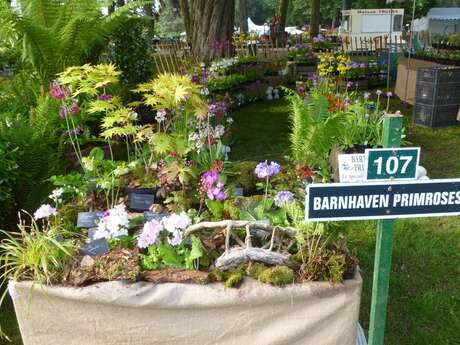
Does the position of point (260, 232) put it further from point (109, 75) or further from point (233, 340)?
point (109, 75)

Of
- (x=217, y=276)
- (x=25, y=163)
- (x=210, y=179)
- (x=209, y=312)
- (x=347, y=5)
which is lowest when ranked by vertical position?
(x=209, y=312)

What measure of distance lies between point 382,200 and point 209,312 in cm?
79

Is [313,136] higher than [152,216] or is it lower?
higher

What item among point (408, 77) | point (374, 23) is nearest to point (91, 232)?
point (408, 77)

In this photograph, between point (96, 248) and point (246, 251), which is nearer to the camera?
point (246, 251)

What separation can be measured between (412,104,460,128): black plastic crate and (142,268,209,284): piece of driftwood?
5.46 meters

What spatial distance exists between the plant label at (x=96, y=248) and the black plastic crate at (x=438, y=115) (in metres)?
5.51

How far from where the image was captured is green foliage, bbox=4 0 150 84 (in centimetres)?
437

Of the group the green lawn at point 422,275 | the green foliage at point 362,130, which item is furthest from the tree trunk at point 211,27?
the green lawn at point 422,275

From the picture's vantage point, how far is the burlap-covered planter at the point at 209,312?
5.92 feet

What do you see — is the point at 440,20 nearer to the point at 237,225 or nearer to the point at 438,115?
the point at 438,115

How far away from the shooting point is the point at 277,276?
1.82 metres

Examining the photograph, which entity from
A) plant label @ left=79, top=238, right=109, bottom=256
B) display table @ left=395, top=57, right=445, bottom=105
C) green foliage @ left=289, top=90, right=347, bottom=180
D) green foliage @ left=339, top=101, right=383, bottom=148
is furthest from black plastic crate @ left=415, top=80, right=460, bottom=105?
plant label @ left=79, top=238, right=109, bottom=256

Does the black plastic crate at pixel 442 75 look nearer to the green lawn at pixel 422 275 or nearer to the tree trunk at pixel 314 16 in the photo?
the green lawn at pixel 422 275
